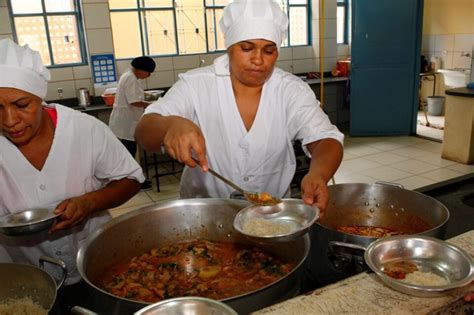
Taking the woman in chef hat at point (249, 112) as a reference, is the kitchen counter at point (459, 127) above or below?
below

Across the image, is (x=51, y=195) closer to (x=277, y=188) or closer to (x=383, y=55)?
(x=277, y=188)

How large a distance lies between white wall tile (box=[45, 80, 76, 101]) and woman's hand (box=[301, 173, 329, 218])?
5.11m

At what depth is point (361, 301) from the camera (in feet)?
2.86

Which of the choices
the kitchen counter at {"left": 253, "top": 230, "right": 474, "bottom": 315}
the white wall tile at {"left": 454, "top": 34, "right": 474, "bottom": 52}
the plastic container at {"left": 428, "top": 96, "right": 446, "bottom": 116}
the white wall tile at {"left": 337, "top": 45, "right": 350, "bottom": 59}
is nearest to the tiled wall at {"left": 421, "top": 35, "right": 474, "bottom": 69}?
the white wall tile at {"left": 454, "top": 34, "right": 474, "bottom": 52}

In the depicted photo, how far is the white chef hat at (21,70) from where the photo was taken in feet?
4.54

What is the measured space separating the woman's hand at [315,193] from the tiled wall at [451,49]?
775cm

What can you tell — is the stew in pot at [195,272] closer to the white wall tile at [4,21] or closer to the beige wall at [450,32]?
the white wall tile at [4,21]

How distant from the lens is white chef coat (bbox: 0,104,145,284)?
1.54 metres

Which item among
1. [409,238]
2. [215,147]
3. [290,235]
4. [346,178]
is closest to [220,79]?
[215,147]

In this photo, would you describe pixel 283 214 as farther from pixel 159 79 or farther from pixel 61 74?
pixel 159 79

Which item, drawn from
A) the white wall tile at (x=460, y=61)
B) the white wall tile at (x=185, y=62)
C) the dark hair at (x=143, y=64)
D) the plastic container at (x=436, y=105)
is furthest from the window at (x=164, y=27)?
the white wall tile at (x=460, y=61)

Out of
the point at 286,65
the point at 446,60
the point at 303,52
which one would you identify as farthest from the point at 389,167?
the point at 446,60

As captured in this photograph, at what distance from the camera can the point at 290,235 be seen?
114 centimetres

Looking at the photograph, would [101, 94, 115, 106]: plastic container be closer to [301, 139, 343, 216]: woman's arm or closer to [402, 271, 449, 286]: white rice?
[301, 139, 343, 216]: woman's arm
